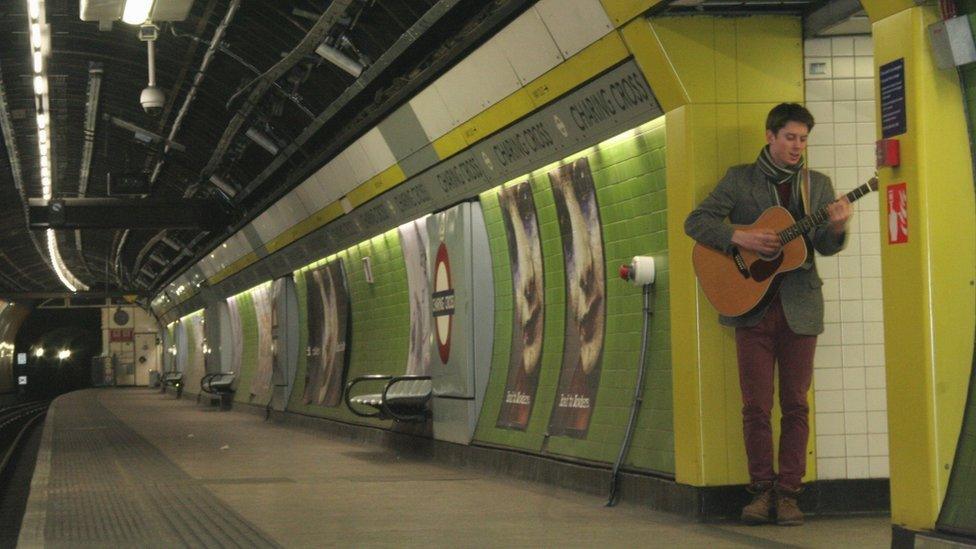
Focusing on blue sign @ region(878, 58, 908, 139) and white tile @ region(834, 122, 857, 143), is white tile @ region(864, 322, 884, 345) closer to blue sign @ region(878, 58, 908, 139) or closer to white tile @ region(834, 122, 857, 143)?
white tile @ region(834, 122, 857, 143)

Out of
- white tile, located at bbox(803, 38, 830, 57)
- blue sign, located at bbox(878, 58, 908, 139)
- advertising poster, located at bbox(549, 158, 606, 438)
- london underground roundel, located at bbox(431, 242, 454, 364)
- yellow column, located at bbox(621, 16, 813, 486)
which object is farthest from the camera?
london underground roundel, located at bbox(431, 242, 454, 364)

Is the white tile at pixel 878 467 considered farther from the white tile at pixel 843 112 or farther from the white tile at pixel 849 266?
the white tile at pixel 843 112

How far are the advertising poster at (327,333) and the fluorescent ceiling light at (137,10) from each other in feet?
24.0

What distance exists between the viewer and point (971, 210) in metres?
5.78

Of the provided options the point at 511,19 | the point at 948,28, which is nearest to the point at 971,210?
the point at 948,28

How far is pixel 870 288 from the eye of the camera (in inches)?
329

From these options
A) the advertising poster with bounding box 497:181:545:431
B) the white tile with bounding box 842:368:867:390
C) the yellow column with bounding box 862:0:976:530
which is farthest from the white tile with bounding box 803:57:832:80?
the advertising poster with bounding box 497:181:545:431

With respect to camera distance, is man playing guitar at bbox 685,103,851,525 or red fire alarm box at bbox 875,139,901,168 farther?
man playing guitar at bbox 685,103,851,525

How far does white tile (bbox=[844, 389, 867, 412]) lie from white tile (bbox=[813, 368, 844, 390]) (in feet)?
0.20

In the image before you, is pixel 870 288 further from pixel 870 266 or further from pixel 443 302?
pixel 443 302

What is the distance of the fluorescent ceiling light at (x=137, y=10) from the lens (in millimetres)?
11344

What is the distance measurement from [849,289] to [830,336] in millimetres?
295

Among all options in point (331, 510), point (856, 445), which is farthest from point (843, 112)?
point (331, 510)

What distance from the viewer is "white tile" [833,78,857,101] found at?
8359 millimetres
